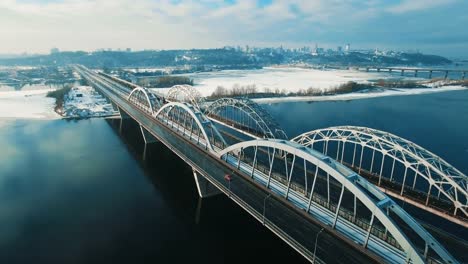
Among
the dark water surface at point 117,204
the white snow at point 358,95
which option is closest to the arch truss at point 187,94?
the dark water surface at point 117,204

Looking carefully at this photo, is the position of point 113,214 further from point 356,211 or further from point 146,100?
point 146,100

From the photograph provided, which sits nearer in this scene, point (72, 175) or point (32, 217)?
point (32, 217)

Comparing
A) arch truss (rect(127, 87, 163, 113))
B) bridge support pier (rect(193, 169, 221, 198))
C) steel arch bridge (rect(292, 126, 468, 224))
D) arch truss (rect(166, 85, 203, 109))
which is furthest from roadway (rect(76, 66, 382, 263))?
arch truss (rect(166, 85, 203, 109))

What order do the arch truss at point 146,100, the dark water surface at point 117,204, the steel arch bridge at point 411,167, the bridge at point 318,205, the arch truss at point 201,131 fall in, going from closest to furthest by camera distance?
the bridge at point 318,205 → the steel arch bridge at point 411,167 → the dark water surface at point 117,204 → the arch truss at point 201,131 → the arch truss at point 146,100

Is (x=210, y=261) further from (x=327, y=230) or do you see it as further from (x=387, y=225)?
(x=387, y=225)

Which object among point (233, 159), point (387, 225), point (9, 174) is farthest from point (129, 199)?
point (387, 225)

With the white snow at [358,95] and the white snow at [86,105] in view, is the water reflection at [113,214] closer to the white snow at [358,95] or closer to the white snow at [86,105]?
the white snow at [86,105]
